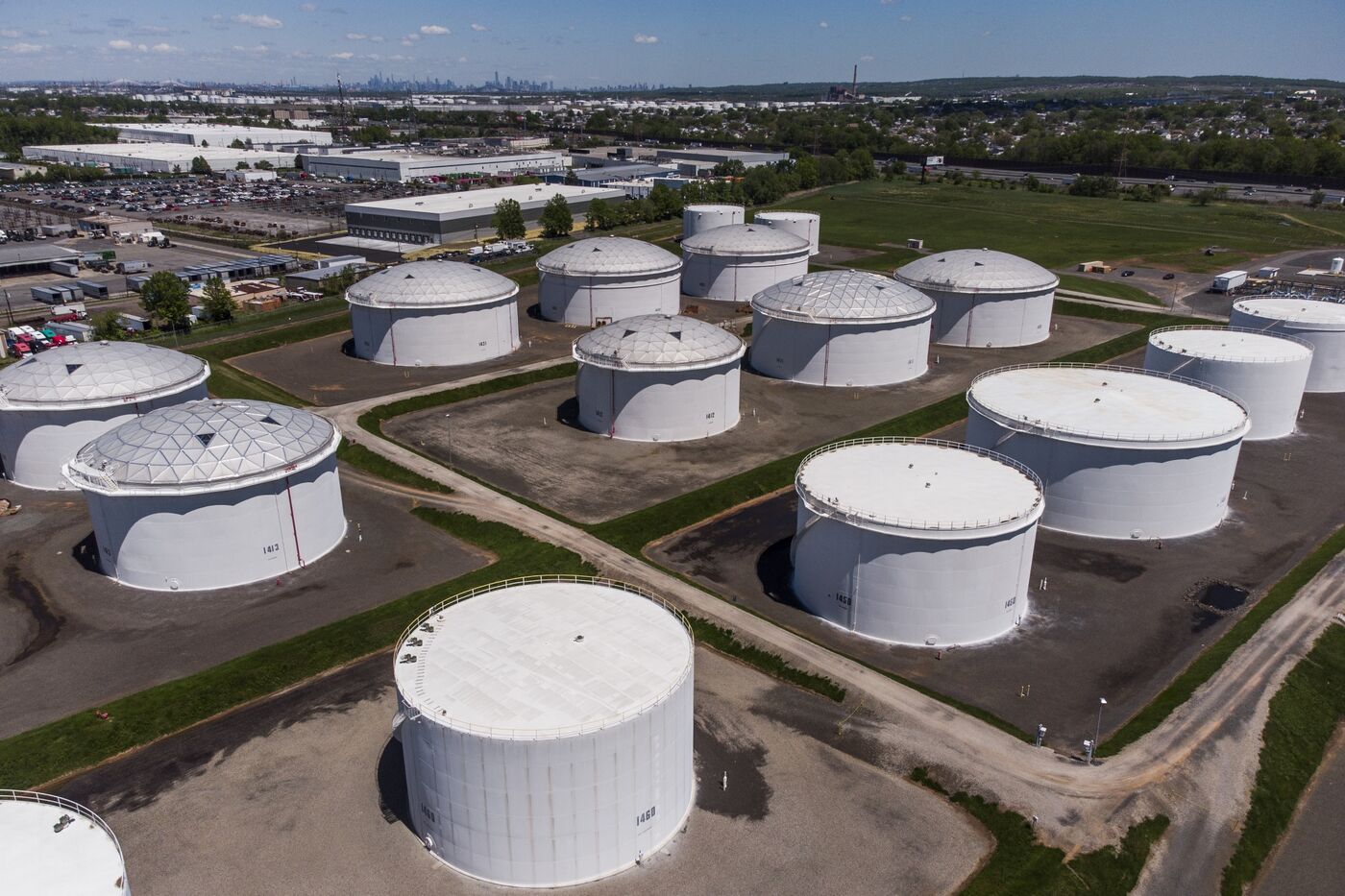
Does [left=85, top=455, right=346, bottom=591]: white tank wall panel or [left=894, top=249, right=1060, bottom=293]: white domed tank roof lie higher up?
[left=894, top=249, right=1060, bottom=293]: white domed tank roof

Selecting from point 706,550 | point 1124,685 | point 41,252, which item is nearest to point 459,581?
point 706,550

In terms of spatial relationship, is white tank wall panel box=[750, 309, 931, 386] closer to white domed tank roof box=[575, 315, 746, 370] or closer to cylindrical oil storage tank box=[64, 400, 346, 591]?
white domed tank roof box=[575, 315, 746, 370]

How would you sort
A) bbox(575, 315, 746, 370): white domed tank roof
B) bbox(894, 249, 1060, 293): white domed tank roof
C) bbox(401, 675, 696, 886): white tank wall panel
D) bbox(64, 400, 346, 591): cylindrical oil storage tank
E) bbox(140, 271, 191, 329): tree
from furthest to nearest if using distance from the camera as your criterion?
bbox(140, 271, 191, 329): tree → bbox(894, 249, 1060, 293): white domed tank roof → bbox(575, 315, 746, 370): white domed tank roof → bbox(64, 400, 346, 591): cylindrical oil storage tank → bbox(401, 675, 696, 886): white tank wall panel

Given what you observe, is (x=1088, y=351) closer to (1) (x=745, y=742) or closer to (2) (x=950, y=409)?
(2) (x=950, y=409)

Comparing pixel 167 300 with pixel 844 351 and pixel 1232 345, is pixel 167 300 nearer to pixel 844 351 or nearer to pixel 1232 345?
pixel 844 351

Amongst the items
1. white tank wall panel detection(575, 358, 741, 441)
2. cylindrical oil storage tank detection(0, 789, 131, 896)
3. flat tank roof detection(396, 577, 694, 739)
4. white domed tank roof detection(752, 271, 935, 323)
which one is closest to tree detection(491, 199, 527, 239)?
white domed tank roof detection(752, 271, 935, 323)

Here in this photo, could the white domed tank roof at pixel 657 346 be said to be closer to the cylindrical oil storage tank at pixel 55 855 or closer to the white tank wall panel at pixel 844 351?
the white tank wall panel at pixel 844 351
